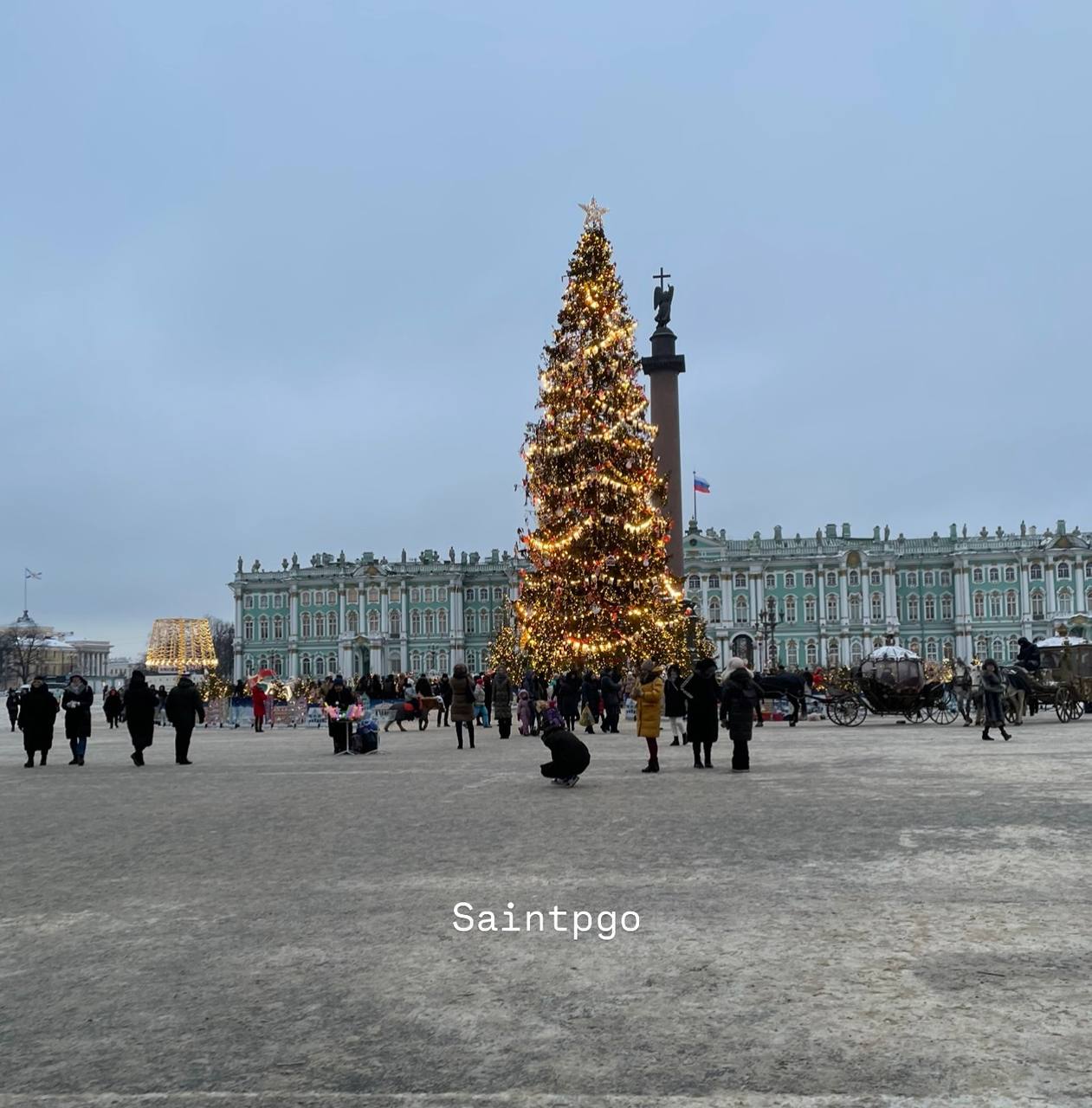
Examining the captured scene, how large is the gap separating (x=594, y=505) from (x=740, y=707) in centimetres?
1473

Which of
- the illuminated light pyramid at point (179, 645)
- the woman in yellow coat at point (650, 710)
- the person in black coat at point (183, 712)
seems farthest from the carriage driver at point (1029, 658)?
the illuminated light pyramid at point (179, 645)

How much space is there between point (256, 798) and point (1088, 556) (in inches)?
3588

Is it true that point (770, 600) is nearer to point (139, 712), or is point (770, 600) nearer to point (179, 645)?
point (179, 645)

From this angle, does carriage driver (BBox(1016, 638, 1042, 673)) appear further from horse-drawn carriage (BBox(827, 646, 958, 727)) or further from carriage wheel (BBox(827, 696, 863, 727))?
carriage wheel (BBox(827, 696, 863, 727))

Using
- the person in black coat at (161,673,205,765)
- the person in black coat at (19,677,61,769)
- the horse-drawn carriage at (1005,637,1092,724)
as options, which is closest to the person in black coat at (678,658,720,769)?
the person in black coat at (161,673,205,765)

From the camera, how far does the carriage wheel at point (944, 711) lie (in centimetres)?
2634

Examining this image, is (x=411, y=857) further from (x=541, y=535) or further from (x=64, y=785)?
(x=541, y=535)

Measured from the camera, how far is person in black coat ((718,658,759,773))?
1400cm

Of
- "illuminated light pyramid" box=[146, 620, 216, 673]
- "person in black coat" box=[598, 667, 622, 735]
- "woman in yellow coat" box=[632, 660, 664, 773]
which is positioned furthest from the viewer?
"illuminated light pyramid" box=[146, 620, 216, 673]

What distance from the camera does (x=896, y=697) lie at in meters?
27.1

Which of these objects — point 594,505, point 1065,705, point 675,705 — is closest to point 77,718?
point 675,705

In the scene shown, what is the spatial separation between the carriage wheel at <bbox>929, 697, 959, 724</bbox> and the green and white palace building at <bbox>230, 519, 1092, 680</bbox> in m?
62.1

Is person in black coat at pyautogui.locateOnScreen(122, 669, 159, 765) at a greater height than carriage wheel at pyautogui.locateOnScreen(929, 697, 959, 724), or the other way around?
person in black coat at pyautogui.locateOnScreen(122, 669, 159, 765)

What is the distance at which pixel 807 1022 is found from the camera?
4.29m
